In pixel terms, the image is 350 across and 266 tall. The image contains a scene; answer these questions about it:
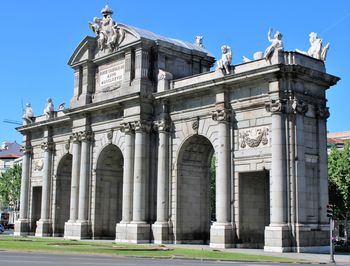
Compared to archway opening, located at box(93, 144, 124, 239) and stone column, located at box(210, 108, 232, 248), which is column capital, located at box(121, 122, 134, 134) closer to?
archway opening, located at box(93, 144, 124, 239)

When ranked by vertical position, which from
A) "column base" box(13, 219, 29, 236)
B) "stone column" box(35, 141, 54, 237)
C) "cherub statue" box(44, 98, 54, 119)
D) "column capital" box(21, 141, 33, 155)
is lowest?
"column base" box(13, 219, 29, 236)

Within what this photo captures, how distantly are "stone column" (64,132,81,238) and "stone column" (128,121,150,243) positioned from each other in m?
8.11

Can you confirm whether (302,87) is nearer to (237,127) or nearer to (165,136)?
(237,127)

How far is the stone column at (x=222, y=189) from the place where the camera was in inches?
1420

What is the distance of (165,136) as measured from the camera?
1661 inches

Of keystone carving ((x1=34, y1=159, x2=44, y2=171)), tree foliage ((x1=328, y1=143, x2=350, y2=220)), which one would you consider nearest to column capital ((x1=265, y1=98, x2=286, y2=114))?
tree foliage ((x1=328, y1=143, x2=350, y2=220))

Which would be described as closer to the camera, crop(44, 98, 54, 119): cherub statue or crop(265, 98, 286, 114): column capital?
crop(265, 98, 286, 114): column capital

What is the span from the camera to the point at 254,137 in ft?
119

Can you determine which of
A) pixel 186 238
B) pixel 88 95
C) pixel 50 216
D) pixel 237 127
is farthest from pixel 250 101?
pixel 50 216

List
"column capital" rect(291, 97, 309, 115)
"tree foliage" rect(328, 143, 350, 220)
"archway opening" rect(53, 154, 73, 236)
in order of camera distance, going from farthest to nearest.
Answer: "tree foliage" rect(328, 143, 350, 220) → "archway opening" rect(53, 154, 73, 236) → "column capital" rect(291, 97, 309, 115)

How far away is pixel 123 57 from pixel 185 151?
965cm

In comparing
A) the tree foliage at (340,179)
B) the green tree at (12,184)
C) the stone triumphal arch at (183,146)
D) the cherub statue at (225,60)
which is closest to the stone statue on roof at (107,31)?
the stone triumphal arch at (183,146)

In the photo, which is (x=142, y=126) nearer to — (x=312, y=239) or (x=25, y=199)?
(x=312, y=239)

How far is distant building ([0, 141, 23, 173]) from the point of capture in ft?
470
